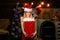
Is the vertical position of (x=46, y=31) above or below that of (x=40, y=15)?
below

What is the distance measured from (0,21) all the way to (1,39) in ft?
0.38

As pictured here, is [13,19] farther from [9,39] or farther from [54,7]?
[54,7]

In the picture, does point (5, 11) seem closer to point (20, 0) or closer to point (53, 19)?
point (20, 0)

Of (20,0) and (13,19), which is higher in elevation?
(20,0)

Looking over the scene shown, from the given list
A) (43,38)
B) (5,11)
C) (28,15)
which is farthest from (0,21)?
(43,38)

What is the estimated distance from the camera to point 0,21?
1027 millimetres

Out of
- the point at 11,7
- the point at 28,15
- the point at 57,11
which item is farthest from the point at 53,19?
the point at 11,7

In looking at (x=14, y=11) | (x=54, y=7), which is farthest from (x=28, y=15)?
(x=54, y=7)

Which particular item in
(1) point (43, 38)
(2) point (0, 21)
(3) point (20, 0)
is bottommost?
(1) point (43, 38)

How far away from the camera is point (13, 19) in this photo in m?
1.00

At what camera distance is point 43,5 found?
1.06 meters

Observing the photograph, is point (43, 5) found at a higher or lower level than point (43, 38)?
higher

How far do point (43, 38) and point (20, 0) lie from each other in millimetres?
288

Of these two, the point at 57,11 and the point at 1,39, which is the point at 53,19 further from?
the point at 1,39
